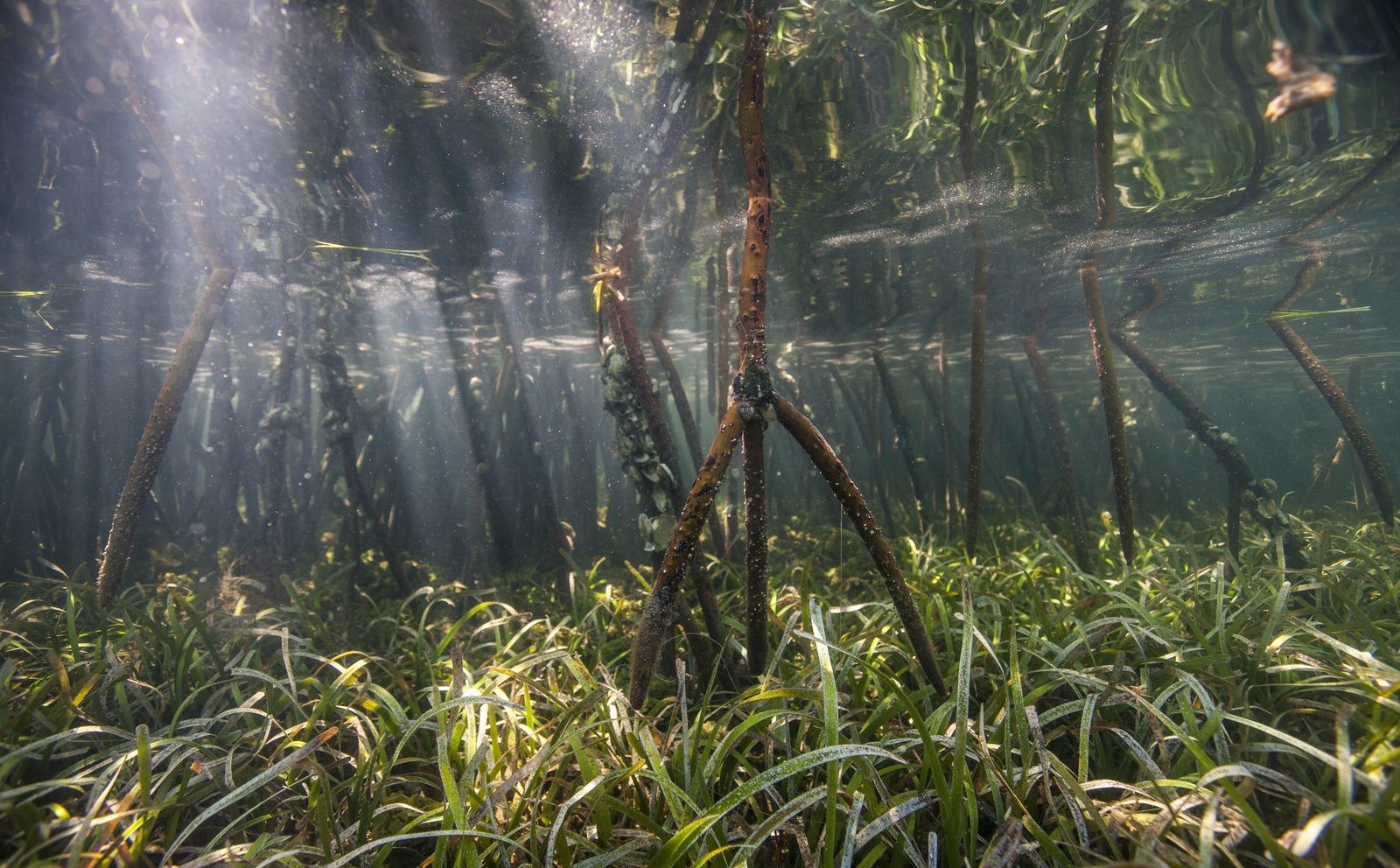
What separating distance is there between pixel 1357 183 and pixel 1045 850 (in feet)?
37.9

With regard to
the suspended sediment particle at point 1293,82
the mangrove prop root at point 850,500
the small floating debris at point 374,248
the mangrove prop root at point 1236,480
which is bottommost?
the mangrove prop root at point 1236,480

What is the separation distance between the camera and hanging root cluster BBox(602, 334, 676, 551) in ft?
10.9

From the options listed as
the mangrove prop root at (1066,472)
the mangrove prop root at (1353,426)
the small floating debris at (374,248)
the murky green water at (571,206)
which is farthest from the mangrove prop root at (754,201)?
the small floating debris at (374,248)

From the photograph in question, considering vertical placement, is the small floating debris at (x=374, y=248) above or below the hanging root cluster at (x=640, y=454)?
above

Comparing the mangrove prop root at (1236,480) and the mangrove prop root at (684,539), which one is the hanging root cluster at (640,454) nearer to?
the mangrove prop root at (684,539)

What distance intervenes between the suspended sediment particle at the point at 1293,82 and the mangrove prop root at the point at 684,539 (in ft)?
10.9

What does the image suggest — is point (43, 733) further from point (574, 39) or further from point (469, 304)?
point (469, 304)

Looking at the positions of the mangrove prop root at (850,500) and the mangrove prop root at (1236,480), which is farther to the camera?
the mangrove prop root at (1236,480)

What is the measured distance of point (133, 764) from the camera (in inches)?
101

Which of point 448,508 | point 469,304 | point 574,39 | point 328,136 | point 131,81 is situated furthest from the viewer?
point 469,304

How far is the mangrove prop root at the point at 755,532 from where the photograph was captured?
2.44 metres

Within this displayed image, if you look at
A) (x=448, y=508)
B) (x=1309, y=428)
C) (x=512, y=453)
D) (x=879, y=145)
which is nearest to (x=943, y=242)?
(x=879, y=145)

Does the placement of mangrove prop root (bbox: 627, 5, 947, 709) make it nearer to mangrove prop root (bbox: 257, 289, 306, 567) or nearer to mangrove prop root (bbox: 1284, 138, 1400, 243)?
mangrove prop root (bbox: 257, 289, 306, 567)

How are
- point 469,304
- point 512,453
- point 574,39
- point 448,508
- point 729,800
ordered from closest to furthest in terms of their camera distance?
point 729,800 < point 574,39 < point 512,453 < point 448,508 < point 469,304
